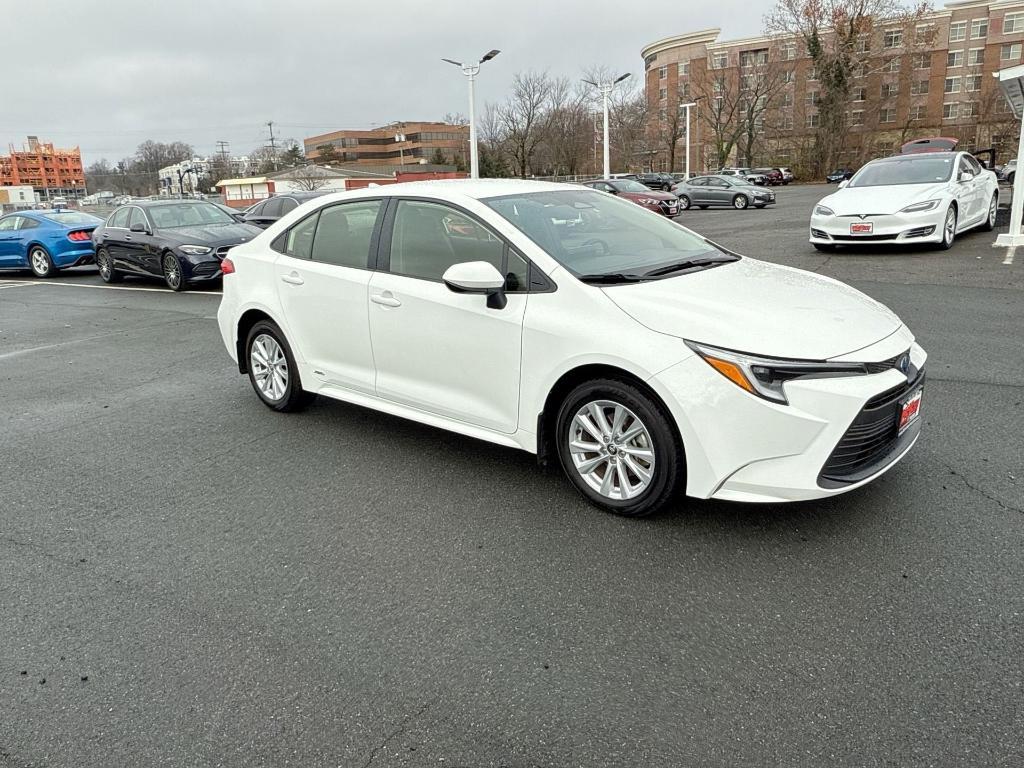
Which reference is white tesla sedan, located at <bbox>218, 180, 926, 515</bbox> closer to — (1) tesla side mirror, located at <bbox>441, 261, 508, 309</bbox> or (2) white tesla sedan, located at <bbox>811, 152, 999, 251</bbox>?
(1) tesla side mirror, located at <bbox>441, 261, 508, 309</bbox>

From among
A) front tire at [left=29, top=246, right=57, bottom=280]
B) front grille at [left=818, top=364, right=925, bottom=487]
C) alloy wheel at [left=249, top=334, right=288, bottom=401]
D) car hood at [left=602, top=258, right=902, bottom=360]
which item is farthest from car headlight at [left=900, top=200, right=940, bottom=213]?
front tire at [left=29, top=246, right=57, bottom=280]

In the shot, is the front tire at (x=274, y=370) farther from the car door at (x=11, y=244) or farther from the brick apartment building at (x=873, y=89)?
the brick apartment building at (x=873, y=89)

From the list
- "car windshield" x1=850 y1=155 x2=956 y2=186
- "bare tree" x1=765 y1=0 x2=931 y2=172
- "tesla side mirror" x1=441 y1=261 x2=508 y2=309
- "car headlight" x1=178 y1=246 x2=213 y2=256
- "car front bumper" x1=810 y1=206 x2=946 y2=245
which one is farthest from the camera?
"bare tree" x1=765 y1=0 x2=931 y2=172

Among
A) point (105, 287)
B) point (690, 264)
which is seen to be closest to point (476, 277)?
point (690, 264)

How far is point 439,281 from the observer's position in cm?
432

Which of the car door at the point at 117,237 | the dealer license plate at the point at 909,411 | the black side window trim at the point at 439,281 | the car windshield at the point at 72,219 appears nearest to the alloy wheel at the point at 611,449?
the black side window trim at the point at 439,281

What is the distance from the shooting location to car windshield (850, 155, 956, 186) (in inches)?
497

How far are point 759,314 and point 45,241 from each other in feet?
56.8

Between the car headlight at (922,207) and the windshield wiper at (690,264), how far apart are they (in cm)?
908

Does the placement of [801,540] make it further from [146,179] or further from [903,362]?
[146,179]

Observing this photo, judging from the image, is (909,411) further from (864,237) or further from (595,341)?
(864,237)

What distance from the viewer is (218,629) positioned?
302 centimetres

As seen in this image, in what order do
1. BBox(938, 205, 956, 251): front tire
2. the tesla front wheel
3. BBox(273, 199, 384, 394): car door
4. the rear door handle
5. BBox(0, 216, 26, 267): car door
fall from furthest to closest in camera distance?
BBox(0, 216, 26, 267): car door
the tesla front wheel
BBox(938, 205, 956, 251): front tire
BBox(273, 199, 384, 394): car door
the rear door handle

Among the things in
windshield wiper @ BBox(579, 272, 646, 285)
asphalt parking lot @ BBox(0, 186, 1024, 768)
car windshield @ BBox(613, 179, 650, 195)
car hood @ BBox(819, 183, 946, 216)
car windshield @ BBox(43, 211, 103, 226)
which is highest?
car windshield @ BBox(613, 179, 650, 195)
